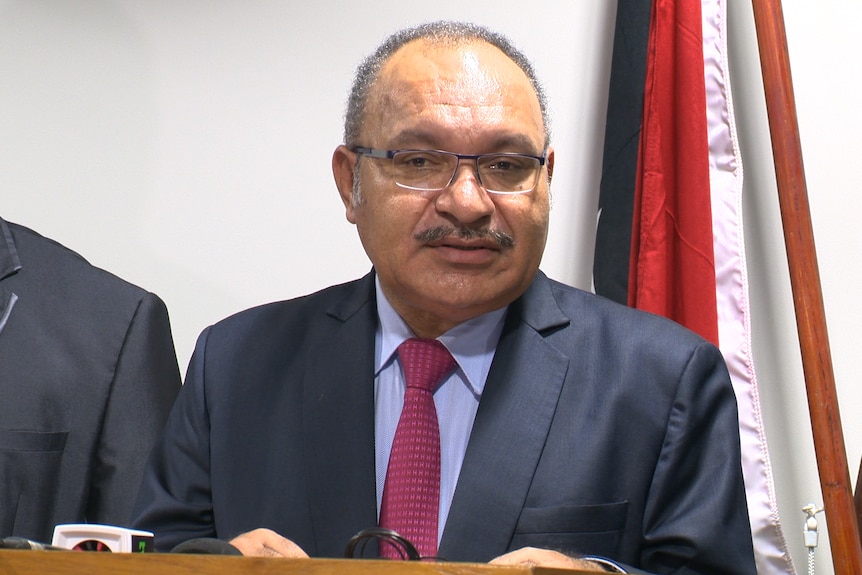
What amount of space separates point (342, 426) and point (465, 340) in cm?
23

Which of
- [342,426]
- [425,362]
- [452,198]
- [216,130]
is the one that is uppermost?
[216,130]

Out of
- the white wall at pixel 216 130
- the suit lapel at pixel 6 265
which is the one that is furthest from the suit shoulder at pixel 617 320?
the suit lapel at pixel 6 265

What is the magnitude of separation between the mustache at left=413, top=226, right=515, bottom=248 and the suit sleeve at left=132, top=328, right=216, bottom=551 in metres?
0.45

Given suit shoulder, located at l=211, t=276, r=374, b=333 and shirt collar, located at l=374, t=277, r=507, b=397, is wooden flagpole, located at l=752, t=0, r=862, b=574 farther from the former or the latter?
suit shoulder, located at l=211, t=276, r=374, b=333

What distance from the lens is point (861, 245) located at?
8.03 ft

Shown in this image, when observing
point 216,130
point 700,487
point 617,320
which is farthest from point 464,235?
point 216,130

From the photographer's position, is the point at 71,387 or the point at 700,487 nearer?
the point at 700,487

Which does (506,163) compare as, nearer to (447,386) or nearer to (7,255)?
(447,386)

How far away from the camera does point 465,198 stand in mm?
1716

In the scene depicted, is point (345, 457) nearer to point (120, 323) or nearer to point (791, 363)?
point (120, 323)

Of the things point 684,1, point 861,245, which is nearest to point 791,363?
point 861,245

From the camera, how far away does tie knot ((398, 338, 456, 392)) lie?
1.75 metres

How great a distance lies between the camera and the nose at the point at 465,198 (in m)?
1.72

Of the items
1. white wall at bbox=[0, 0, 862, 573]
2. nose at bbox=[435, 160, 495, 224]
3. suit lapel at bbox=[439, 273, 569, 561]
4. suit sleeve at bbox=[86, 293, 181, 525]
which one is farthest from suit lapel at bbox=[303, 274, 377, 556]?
white wall at bbox=[0, 0, 862, 573]
